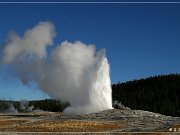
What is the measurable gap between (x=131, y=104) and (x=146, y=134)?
145057 mm

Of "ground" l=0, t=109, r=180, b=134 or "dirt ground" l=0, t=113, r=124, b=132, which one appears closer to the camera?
"ground" l=0, t=109, r=180, b=134

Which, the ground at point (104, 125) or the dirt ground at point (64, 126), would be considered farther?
the dirt ground at point (64, 126)

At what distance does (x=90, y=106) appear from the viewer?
119 meters

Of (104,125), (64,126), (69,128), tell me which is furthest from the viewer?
(104,125)

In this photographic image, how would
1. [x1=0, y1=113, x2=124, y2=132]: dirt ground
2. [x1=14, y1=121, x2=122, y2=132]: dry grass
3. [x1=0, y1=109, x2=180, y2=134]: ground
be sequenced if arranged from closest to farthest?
1. [x1=0, y1=109, x2=180, y2=134]: ground
2. [x1=14, y1=121, x2=122, y2=132]: dry grass
3. [x1=0, y1=113, x2=124, y2=132]: dirt ground

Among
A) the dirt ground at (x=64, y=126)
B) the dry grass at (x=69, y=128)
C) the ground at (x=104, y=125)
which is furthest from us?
Result: the dirt ground at (x=64, y=126)

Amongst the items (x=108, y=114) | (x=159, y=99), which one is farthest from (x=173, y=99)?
(x=108, y=114)

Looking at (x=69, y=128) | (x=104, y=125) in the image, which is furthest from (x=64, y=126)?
(x=104, y=125)

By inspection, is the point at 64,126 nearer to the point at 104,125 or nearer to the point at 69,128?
the point at 69,128

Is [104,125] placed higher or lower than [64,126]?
higher

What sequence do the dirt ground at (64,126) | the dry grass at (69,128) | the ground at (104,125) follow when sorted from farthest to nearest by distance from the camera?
the dirt ground at (64,126) < the dry grass at (69,128) < the ground at (104,125)

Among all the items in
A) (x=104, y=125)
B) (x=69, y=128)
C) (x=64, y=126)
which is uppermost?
(x=104, y=125)

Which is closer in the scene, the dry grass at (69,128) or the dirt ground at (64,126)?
the dry grass at (69,128)

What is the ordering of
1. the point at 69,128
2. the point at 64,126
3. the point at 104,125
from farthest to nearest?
the point at 104,125, the point at 64,126, the point at 69,128
